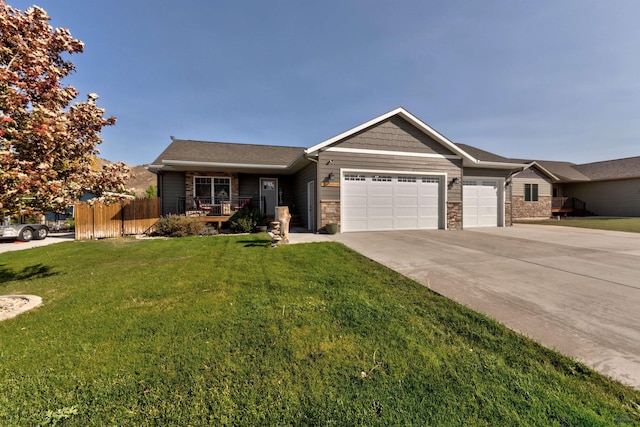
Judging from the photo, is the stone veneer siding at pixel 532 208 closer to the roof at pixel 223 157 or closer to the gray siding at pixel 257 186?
the gray siding at pixel 257 186

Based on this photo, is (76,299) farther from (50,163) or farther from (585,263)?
(585,263)

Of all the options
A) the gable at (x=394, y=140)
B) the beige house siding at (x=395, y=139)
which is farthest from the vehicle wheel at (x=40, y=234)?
the beige house siding at (x=395, y=139)

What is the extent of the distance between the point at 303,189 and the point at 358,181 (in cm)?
307

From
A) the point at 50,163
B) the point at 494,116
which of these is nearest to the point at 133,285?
the point at 50,163

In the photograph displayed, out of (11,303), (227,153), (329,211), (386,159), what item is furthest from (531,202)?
(11,303)

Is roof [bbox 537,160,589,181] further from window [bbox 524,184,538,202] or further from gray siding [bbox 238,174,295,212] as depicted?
gray siding [bbox 238,174,295,212]

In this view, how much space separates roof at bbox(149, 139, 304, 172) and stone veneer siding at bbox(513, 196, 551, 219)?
1843 centimetres

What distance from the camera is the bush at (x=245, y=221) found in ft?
38.6

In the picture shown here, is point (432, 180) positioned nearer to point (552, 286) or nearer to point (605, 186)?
point (552, 286)

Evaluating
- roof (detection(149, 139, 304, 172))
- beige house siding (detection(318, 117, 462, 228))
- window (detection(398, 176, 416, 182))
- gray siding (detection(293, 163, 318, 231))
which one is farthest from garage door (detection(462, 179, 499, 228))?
roof (detection(149, 139, 304, 172))

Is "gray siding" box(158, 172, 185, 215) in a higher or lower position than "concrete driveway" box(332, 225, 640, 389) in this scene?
higher

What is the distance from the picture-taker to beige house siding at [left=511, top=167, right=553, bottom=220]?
2022 cm

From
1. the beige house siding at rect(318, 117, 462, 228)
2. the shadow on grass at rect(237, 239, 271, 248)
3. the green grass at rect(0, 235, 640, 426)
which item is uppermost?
the beige house siding at rect(318, 117, 462, 228)

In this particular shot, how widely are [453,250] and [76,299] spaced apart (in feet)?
27.6
